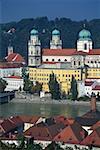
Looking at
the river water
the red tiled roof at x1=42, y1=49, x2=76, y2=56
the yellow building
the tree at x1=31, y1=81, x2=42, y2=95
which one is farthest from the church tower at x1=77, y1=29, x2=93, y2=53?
the river water

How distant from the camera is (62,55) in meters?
10.9

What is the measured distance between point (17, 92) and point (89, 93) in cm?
113

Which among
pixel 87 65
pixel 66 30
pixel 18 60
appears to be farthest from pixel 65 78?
pixel 66 30

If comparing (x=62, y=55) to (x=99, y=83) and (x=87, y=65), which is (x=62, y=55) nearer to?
(x=87, y=65)

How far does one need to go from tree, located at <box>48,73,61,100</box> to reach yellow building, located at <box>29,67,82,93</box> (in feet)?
0.56

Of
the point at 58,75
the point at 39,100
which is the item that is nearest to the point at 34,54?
the point at 58,75

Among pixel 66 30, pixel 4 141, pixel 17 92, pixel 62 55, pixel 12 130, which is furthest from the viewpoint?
pixel 66 30

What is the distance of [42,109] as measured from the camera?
24.9 ft

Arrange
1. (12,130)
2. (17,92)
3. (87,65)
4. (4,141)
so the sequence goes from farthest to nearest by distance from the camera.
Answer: (87,65) < (17,92) < (12,130) < (4,141)

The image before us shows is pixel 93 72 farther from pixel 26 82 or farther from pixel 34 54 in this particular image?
pixel 34 54

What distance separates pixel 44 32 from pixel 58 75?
26.0ft

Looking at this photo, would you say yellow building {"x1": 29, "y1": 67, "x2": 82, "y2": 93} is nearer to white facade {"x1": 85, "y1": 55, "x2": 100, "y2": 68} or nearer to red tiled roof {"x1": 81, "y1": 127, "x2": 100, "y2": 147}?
white facade {"x1": 85, "y1": 55, "x2": 100, "y2": 68}

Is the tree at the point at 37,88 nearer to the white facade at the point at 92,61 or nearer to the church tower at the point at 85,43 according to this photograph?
the white facade at the point at 92,61

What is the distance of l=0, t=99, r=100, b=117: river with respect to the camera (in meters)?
6.96
